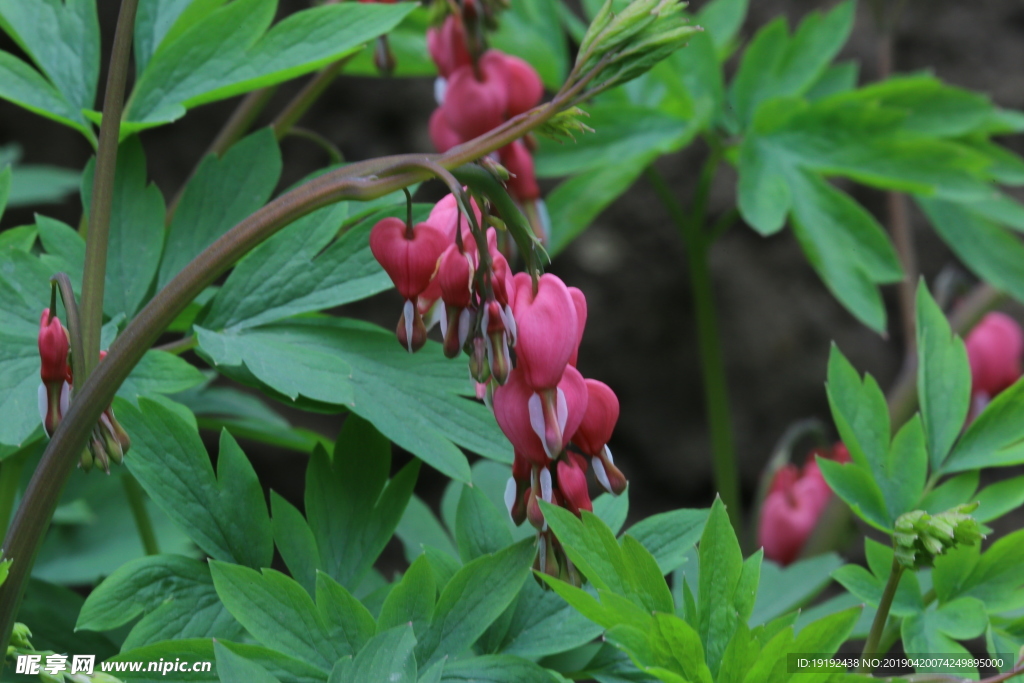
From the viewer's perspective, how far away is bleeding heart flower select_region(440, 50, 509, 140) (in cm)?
99

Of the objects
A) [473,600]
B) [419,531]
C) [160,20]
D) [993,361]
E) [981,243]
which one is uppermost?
[160,20]

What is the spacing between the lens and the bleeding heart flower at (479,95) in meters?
0.99

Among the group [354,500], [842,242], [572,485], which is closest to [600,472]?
[572,485]

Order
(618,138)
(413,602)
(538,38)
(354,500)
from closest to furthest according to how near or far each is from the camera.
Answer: (413,602) < (354,500) < (618,138) < (538,38)

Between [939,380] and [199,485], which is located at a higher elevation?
[199,485]

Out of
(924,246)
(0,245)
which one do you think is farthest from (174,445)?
(924,246)

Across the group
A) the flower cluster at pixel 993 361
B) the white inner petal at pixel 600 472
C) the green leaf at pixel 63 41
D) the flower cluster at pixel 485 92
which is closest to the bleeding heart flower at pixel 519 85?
the flower cluster at pixel 485 92

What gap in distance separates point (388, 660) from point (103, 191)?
0.42 metres

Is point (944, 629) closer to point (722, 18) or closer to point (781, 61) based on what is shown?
point (781, 61)

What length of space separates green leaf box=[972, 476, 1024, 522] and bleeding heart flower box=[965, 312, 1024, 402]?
799mm

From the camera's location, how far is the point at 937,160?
121 centimetres

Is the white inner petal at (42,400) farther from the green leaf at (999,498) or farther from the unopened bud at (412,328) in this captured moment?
the green leaf at (999,498)

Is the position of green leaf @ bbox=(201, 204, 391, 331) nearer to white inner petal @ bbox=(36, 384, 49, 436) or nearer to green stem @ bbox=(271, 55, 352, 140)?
white inner petal @ bbox=(36, 384, 49, 436)

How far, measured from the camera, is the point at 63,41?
0.82m
